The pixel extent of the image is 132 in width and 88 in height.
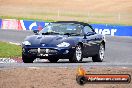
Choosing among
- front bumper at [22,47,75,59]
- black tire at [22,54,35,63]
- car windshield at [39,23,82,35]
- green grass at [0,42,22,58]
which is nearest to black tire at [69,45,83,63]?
front bumper at [22,47,75,59]

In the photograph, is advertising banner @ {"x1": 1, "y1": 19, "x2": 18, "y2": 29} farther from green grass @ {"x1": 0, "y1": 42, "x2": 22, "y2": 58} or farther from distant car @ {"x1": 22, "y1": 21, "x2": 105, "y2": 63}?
distant car @ {"x1": 22, "y1": 21, "x2": 105, "y2": 63}

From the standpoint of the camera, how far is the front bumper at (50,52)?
18891mm

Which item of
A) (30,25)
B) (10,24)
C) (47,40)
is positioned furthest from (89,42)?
(10,24)

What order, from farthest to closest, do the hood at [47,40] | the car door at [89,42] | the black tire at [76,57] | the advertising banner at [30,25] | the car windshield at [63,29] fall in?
the advertising banner at [30,25], the car door at [89,42], the car windshield at [63,29], the black tire at [76,57], the hood at [47,40]

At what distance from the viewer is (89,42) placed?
20.5m

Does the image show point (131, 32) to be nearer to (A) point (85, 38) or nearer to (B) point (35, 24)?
(B) point (35, 24)

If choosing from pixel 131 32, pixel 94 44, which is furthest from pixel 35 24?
pixel 94 44

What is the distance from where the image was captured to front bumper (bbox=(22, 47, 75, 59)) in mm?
18891

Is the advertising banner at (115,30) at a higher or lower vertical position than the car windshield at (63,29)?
lower

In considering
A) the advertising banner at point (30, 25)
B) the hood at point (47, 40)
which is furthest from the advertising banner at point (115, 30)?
the hood at point (47, 40)

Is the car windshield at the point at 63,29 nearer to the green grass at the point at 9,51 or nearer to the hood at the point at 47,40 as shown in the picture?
the hood at the point at 47,40

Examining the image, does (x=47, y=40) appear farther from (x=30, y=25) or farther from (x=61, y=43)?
(x=30, y=25)

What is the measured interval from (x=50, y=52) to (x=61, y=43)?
46 centimetres

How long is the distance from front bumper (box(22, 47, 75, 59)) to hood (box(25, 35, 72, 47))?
0.13 metres
